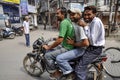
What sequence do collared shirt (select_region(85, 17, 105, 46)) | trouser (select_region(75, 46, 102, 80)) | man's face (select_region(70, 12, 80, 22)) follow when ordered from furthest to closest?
trouser (select_region(75, 46, 102, 80)) < man's face (select_region(70, 12, 80, 22)) < collared shirt (select_region(85, 17, 105, 46))

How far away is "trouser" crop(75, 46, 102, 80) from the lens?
12.2 feet

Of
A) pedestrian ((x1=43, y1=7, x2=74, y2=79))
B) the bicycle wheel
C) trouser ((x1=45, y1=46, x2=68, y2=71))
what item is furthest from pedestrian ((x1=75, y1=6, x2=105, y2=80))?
the bicycle wheel

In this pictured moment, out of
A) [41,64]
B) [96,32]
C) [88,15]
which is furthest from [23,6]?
[96,32]

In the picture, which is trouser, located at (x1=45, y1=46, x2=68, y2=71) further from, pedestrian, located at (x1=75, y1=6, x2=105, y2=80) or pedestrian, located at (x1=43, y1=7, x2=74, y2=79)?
pedestrian, located at (x1=75, y1=6, x2=105, y2=80)

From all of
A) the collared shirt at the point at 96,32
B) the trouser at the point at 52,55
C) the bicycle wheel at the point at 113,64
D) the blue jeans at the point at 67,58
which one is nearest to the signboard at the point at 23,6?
the bicycle wheel at the point at 113,64

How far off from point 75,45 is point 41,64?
1288 mm

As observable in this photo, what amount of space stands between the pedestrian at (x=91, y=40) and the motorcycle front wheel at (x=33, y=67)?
1.32 metres

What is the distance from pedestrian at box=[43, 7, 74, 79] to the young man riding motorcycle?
12 cm

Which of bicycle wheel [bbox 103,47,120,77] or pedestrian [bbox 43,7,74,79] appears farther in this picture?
bicycle wheel [bbox 103,47,120,77]

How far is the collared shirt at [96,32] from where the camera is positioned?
3.51 m

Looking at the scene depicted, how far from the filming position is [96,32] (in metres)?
3.54

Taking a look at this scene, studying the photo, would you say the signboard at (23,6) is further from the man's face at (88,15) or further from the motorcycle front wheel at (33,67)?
the man's face at (88,15)

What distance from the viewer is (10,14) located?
66.1 feet

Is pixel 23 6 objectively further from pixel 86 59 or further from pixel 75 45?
pixel 86 59
